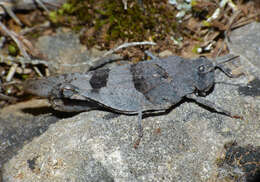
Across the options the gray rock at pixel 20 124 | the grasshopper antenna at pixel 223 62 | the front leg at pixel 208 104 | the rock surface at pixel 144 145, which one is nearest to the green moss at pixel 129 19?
the grasshopper antenna at pixel 223 62

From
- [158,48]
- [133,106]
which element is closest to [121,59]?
[158,48]

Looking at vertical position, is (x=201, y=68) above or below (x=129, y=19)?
below

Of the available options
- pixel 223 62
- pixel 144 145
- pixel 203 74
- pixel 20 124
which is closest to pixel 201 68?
pixel 203 74

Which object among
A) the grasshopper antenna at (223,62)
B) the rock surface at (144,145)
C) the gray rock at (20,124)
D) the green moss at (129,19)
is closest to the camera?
the rock surface at (144,145)

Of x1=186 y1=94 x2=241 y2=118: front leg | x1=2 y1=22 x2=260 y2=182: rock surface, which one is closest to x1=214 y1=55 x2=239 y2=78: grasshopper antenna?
x1=2 y1=22 x2=260 y2=182: rock surface

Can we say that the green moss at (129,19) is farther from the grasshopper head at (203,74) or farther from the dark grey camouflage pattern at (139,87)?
the grasshopper head at (203,74)

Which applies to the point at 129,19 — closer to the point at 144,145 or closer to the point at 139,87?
Answer: the point at 139,87

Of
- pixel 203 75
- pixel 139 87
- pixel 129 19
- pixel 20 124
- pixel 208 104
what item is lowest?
pixel 20 124

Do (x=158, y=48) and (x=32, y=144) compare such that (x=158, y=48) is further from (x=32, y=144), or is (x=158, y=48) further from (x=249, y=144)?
(x=32, y=144)

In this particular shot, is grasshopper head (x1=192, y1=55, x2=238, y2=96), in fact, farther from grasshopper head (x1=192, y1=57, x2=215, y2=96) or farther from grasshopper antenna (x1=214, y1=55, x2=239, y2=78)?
grasshopper antenna (x1=214, y1=55, x2=239, y2=78)
